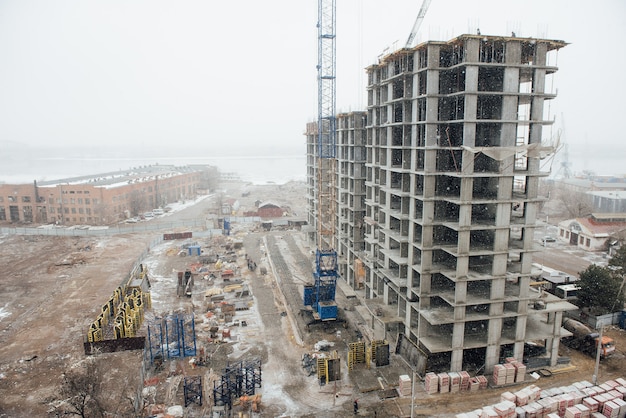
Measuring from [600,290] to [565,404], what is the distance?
44.7ft

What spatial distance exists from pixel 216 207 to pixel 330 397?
241ft

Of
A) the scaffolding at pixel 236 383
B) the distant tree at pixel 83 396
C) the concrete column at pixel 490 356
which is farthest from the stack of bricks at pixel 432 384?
the distant tree at pixel 83 396

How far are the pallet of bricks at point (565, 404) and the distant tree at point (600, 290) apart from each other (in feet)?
33.4

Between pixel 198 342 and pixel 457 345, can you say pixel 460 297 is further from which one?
pixel 198 342

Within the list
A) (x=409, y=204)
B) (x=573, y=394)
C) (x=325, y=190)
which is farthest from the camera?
(x=325, y=190)

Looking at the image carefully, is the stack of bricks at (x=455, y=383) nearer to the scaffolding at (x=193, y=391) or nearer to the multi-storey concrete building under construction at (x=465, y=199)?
the multi-storey concrete building under construction at (x=465, y=199)

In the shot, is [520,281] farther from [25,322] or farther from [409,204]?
[25,322]

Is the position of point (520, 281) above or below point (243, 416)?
above

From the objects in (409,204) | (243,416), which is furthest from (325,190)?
(243,416)

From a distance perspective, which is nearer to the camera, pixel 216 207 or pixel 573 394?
pixel 573 394

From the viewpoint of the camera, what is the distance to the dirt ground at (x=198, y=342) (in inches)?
926

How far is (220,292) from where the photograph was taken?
41000 mm

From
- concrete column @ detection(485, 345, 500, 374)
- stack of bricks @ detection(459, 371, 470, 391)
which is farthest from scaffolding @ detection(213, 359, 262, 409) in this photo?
concrete column @ detection(485, 345, 500, 374)

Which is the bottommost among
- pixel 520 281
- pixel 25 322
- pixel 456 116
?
pixel 25 322
